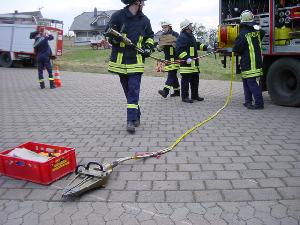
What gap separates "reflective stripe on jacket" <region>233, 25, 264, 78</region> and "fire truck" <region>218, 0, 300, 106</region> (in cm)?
26

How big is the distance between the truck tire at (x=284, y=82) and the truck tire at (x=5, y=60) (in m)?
17.9

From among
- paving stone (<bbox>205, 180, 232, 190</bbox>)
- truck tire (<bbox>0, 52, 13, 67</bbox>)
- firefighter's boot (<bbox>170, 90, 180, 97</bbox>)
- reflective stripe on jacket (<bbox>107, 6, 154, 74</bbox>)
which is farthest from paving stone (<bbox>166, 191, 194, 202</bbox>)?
truck tire (<bbox>0, 52, 13, 67</bbox>)

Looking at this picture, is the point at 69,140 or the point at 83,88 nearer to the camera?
the point at 69,140

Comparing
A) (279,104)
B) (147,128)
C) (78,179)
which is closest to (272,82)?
(279,104)

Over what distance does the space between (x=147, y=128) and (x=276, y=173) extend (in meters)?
2.66

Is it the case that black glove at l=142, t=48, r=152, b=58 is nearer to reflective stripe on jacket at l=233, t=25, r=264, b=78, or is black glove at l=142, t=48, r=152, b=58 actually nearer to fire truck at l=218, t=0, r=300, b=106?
reflective stripe on jacket at l=233, t=25, r=264, b=78

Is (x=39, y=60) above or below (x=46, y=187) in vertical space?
above

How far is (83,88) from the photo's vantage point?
488 inches

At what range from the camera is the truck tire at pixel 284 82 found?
7.77m

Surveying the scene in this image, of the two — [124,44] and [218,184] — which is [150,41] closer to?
[124,44]

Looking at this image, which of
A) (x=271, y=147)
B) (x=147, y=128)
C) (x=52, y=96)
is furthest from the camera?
(x=52, y=96)

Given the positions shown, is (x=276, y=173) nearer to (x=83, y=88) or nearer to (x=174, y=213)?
(x=174, y=213)

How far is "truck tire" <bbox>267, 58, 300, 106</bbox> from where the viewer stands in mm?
7766

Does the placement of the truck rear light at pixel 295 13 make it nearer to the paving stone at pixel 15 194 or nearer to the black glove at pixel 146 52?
the black glove at pixel 146 52
